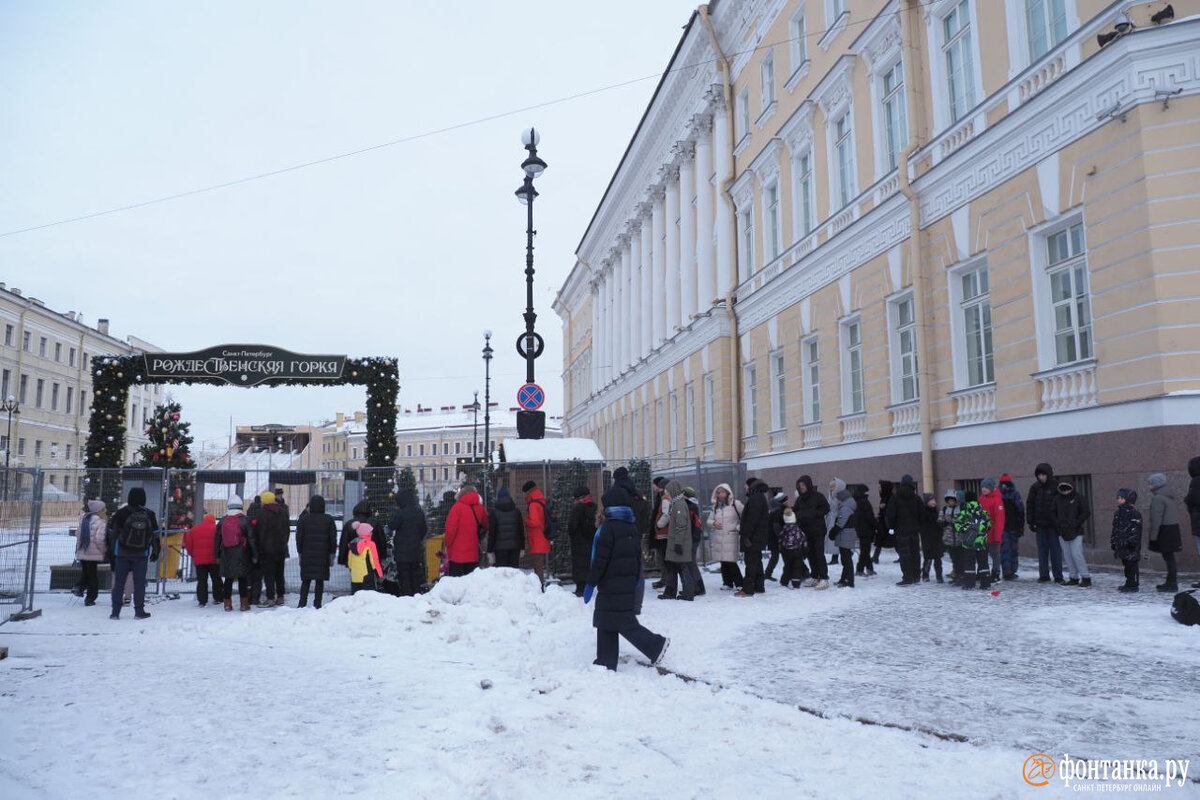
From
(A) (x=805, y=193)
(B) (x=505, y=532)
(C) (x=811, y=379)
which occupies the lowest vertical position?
(B) (x=505, y=532)

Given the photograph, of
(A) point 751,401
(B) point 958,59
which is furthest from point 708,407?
(B) point 958,59

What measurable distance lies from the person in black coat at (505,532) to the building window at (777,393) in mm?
13690

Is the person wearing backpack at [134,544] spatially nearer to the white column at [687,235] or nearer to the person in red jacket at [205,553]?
the person in red jacket at [205,553]

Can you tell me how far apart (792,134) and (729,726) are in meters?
20.7

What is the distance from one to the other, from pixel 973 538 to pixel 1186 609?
3.52 m

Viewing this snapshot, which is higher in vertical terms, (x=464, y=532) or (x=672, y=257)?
(x=672, y=257)

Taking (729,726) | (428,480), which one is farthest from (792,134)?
(729,726)

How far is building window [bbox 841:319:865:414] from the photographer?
1997 centimetres

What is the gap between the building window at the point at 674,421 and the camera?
34.1m

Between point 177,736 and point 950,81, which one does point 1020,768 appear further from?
point 950,81

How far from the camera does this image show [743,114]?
28.0 metres

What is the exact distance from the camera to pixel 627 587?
7453 millimetres

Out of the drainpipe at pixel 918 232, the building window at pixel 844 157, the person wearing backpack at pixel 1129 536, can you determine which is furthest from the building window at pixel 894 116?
the person wearing backpack at pixel 1129 536

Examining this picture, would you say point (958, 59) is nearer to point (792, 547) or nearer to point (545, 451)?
point (792, 547)
